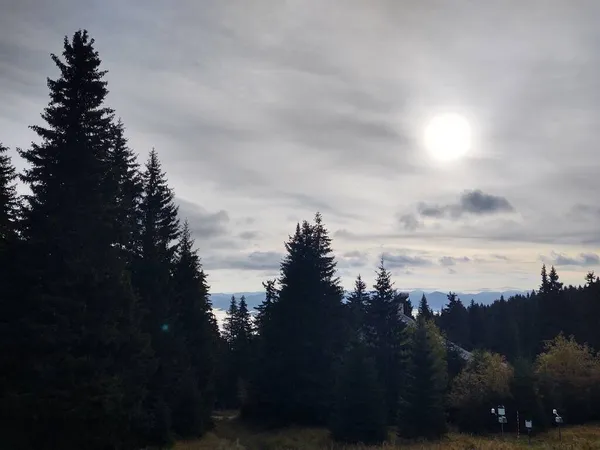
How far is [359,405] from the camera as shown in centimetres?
3203

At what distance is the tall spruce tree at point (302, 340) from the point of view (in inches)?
1507

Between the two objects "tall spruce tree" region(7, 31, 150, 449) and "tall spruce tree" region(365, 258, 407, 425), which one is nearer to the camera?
"tall spruce tree" region(7, 31, 150, 449)

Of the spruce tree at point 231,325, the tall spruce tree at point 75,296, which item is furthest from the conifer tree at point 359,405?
the spruce tree at point 231,325

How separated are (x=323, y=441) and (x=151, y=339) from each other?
13.2 meters

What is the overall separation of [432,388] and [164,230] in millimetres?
21181

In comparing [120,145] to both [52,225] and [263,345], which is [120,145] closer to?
[52,225]

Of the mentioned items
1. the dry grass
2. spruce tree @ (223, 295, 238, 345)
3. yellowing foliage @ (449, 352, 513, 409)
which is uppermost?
spruce tree @ (223, 295, 238, 345)

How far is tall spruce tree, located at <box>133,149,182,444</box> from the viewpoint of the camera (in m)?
28.4

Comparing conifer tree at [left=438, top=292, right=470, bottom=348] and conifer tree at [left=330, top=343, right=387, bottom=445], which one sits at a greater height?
conifer tree at [left=438, top=292, right=470, bottom=348]

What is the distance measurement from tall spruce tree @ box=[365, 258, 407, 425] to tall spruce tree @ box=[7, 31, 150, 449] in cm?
2505

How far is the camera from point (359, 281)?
5678 cm

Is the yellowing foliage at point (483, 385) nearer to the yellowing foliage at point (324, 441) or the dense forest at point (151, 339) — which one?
the dense forest at point (151, 339)

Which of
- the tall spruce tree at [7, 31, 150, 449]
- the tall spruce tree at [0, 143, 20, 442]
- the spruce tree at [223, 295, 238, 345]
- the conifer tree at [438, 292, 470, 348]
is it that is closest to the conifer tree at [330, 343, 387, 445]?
the tall spruce tree at [7, 31, 150, 449]

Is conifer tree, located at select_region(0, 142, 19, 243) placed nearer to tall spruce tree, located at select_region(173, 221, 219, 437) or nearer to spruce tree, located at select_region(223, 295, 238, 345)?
tall spruce tree, located at select_region(173, 221, 219, 437)
